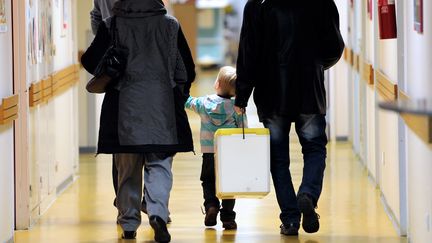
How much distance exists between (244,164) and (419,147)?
1128 mm

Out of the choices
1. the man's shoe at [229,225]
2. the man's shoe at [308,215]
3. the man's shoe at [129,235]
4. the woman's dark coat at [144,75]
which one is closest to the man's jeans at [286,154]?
the man's shoe at [308,215]

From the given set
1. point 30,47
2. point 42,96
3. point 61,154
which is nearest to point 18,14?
point 30,47

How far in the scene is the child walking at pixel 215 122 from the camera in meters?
7.02

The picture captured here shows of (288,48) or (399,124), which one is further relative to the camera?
(399,124)

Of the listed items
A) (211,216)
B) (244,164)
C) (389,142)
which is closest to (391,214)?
(389,142)

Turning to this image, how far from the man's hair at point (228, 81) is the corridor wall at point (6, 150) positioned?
1353 millimetres

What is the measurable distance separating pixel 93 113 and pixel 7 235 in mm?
4999

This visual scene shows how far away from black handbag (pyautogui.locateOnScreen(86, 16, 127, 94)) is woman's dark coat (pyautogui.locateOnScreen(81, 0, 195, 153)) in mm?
32

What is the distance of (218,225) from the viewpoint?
7383 millimetres

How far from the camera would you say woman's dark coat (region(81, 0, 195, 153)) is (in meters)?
6.63

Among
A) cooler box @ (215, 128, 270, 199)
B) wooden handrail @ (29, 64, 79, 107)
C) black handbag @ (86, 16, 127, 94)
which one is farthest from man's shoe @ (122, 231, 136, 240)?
wooden handrail @ (29, 64, 79, 107)

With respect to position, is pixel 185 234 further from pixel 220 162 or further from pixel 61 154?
pixel 61 154

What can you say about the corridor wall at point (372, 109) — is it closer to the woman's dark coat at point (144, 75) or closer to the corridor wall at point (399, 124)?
the corridor wall at point (399, 124)

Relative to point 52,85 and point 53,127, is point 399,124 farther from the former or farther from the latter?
point 53,127
